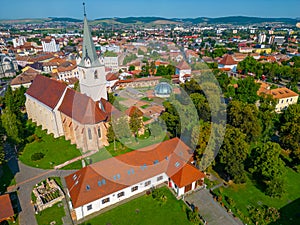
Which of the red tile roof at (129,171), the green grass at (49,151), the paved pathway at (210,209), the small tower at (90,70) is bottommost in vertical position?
the paved pathway at (210,209)

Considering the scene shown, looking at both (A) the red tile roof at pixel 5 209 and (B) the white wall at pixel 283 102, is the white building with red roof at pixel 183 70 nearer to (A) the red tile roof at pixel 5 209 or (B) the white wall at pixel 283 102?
(B) the white wall at pixel 283 102

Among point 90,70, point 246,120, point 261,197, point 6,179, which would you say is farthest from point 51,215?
point 246,120

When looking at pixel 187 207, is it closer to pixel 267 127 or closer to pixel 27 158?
pixel 267 127

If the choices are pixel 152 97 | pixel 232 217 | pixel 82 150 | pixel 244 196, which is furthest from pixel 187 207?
pixel 152 97

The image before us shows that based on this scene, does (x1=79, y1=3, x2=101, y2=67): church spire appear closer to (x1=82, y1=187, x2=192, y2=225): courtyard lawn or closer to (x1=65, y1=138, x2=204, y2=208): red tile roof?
(x1=65, y1=138, x2=204, y2=208): red tile roof

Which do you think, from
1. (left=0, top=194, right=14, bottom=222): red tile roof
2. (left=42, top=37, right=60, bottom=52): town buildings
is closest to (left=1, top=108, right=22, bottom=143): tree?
(left=0, top=194, right=14, bottom=222): red tile roof

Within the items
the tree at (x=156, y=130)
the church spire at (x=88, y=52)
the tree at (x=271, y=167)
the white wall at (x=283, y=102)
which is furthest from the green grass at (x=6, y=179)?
the white wall at (x=283, y=102)

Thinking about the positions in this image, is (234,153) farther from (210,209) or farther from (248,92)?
(248,92)
